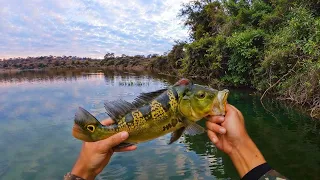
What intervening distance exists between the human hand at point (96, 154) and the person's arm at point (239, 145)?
26.6 inches

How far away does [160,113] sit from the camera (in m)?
2.04

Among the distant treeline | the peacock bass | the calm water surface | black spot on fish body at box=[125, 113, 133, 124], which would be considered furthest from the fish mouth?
the distant treeline

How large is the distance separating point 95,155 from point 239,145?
45.4 inches

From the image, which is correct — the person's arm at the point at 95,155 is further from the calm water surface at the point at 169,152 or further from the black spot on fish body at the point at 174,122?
the calm water surface at the point at 169,152

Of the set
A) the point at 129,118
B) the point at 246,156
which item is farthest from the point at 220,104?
the point at 129,118

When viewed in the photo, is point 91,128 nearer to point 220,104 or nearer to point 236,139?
point 220,104

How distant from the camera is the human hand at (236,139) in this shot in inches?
84.1

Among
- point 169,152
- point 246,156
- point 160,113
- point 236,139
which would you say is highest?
point 160,113

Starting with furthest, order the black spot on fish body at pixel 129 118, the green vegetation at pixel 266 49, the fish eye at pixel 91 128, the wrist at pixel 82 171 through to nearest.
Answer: the green vegetation at pixel 266 49 → the wrist at pixel 82 171 → the black spot on fish body at pixel 129 118 → the fish eye at pixel 91 128

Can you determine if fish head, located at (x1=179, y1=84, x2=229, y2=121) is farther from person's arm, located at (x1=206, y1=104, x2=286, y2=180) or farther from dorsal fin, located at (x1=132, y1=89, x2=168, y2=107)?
dorsal fin, located at (x1=132, y1=89, x2=168, y2=107)

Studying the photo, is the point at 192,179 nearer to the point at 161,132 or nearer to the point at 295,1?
the point at 161,132

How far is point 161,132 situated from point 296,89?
12.1m

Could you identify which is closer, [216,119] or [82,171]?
[216,119]

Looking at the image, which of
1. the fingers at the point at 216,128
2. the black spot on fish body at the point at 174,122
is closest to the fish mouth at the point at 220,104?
the fingers at the point at 216,128
